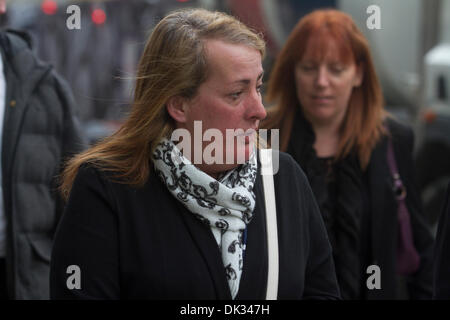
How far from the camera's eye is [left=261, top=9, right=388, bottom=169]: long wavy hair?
2.96 meters

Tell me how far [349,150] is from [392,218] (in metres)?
0.31

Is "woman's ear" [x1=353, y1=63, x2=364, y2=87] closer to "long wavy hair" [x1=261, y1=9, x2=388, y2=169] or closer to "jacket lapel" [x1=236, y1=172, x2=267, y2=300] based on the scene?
"long wavy hair" [x1=261, y1=9, x2=388, y2=169]

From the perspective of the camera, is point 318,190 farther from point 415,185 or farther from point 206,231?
point 206,231

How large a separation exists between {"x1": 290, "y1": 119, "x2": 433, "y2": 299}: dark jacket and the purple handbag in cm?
3

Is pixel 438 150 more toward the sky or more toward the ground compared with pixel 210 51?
more toward the ground

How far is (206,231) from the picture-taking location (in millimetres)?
1949

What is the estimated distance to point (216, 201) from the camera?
6.43 ft

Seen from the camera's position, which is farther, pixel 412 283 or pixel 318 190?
pixel 412 283

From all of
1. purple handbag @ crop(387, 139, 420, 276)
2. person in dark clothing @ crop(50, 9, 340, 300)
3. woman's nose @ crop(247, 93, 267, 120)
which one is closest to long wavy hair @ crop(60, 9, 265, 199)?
person in dark clothing @ crop(50, 9, 340, 300)
